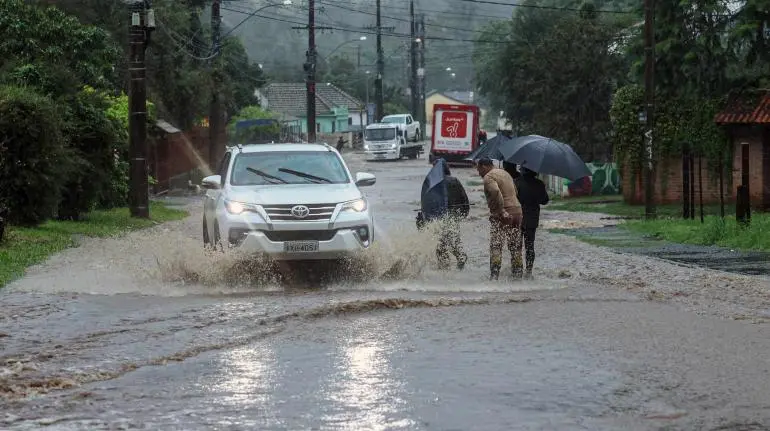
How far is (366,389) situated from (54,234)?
14.4 m

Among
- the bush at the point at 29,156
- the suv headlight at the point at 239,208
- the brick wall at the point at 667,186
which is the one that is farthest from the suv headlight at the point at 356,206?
the brick wall at the point at 667,186

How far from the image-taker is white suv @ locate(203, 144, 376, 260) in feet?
48.1

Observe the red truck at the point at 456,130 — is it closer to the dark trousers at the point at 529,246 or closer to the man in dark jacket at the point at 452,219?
the man in dark jacket at the point at 452,219

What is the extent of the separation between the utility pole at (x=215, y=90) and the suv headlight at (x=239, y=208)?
31460 millimetres

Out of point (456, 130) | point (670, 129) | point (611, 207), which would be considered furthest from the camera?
point (456, 130)

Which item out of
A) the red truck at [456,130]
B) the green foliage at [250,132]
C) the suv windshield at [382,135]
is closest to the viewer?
the red truck at [456,130]

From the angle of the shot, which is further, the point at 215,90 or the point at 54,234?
the point at 215,90

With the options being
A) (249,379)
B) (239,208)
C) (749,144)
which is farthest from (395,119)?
(249,379)

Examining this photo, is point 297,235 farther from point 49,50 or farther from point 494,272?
point 49,50

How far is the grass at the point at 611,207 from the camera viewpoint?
3081cm

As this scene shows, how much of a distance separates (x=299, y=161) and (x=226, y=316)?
13.7 feet

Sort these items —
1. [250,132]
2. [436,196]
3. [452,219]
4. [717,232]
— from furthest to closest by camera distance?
1. [250,132]
2. [717,232]
3. [436,196]
4. [452,219]

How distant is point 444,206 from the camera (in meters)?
16.8

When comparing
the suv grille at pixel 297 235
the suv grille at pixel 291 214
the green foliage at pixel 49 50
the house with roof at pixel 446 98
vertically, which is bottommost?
the suv grille at pixel 297 235
